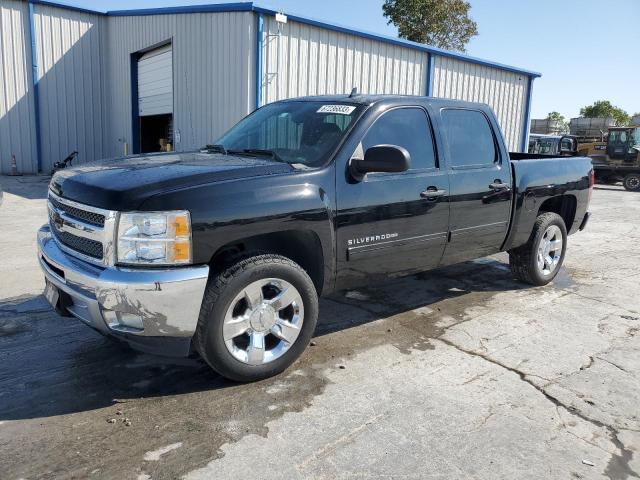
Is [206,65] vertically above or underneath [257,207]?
above

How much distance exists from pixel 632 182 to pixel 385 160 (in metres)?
20.7

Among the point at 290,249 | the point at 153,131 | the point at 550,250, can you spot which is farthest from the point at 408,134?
the point at 153,131

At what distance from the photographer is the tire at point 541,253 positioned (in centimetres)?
569

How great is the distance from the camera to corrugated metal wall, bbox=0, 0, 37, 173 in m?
16.1

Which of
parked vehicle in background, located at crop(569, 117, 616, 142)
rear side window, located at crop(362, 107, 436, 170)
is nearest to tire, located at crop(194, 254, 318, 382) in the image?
rear side window, located at crop(362, 107, 436, 170)

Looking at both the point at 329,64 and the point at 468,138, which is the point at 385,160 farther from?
the point at 329,64

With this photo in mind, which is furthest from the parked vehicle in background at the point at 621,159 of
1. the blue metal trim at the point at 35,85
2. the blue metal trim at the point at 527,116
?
the blue metal trim at the point at 35,85

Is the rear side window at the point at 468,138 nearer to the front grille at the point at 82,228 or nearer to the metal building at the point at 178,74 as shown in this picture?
the front grille at the point at 82,228

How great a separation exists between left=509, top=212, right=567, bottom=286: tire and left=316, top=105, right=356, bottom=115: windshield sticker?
2700 mm

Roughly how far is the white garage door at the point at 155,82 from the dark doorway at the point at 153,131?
43 centimetres

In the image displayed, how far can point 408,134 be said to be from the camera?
14.2 feet

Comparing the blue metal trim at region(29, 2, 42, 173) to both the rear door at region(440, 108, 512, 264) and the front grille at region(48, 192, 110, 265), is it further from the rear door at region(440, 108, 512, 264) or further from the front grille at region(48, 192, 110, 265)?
the rear door at region(440, 108, 512, 264)

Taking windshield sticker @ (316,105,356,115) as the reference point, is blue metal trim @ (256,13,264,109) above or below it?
above

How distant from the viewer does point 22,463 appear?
2.59m
